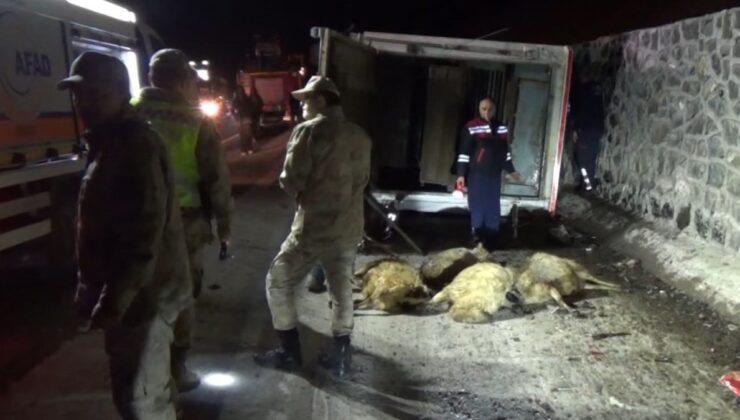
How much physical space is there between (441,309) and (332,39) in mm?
2669

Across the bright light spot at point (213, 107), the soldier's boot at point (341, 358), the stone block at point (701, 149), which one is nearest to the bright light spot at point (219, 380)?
the soldier's boot at point (341, 358)

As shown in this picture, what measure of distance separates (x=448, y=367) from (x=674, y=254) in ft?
11.2

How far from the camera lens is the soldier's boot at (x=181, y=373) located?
3492 mm

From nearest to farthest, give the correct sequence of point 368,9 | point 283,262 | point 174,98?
point 174,98 < point 283,262 < point 368,9

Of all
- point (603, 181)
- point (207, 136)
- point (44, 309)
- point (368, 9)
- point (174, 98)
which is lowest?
point (44, 309)

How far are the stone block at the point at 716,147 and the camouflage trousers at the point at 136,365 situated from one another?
18.6 feet

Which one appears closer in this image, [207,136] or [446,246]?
A: [207,136]

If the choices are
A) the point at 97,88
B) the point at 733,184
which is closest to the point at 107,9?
the point at 97,88

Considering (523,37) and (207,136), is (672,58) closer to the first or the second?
(207,136)

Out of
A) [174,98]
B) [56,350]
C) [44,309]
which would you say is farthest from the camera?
[44,309]

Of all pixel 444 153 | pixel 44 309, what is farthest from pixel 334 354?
pixel 444 153

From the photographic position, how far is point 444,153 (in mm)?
8672

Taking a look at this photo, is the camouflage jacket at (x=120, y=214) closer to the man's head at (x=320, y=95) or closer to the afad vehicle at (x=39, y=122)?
the man's head at (x=320, y=95)

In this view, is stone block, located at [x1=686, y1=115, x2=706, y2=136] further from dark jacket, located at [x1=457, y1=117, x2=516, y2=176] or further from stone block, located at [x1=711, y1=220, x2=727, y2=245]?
dark jacket, located at [x1=457, y1=117, x2=516, y2=176]
